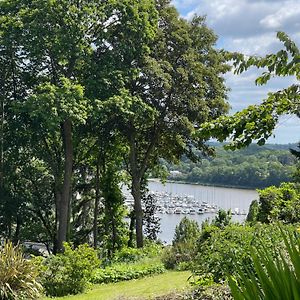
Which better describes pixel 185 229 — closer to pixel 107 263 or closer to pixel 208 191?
pixel 107 263

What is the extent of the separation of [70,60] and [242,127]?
1572 centimetres

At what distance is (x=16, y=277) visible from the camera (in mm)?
9508

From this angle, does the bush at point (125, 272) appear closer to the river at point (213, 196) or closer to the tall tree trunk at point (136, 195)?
Answer: the tall tree trunk at point (136, 195)

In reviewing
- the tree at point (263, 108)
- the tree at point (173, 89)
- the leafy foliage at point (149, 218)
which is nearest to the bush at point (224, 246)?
the tree at point (263, 108)

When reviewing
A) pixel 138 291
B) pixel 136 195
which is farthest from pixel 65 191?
pixel 138 291

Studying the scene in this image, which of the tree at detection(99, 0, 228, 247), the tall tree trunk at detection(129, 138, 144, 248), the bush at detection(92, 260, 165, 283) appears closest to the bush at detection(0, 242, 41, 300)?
the bush at detection(92, 260, 165, 283)

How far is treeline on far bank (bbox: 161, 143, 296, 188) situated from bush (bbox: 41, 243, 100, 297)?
3523 cm

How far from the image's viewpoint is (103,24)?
20438 millimetres

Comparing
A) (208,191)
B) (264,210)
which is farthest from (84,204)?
(208,191)

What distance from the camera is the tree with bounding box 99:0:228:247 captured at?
68.0ft

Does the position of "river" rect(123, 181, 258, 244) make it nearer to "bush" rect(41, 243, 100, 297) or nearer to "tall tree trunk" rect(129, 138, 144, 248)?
"tall tree trunk" rect(129, 138, 144, 248)

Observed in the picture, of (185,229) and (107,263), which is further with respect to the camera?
(185,229)

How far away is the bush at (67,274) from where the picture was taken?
11648 millimetres

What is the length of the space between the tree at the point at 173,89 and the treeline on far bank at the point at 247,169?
24.5m
